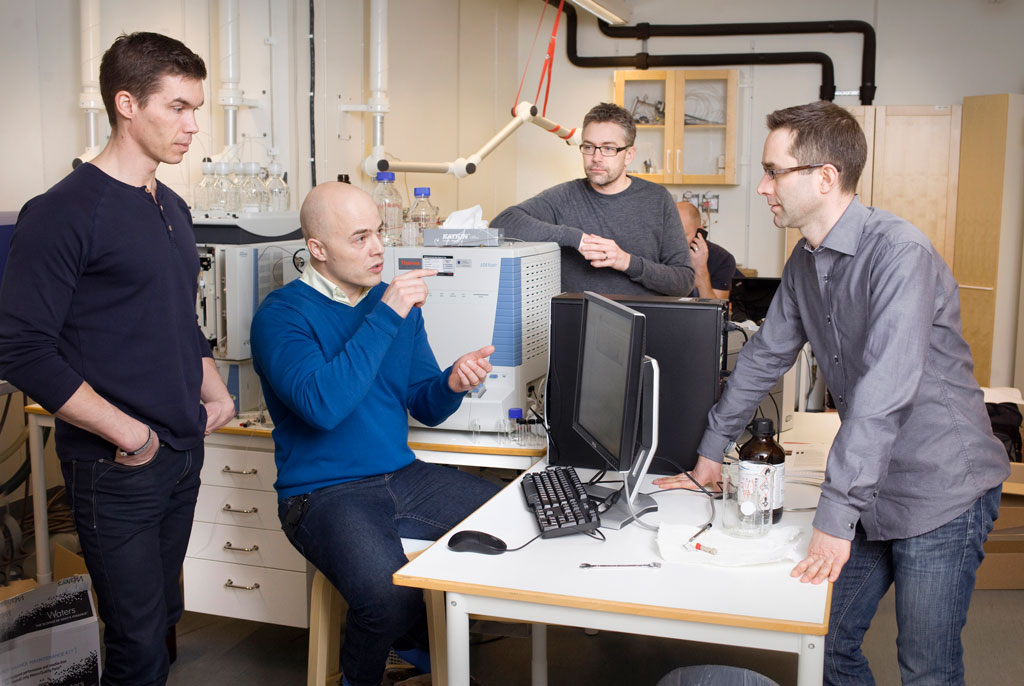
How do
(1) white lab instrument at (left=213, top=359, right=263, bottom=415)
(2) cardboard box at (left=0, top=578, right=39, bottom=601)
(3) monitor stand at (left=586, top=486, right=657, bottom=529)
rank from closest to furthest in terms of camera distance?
1. (3) monitor stand at (left=586, top=486, right=657, bottom=529)
2. (2) cardboard box at (left=0, top=578, right=39, bottom=601)
3. (1) white lab instrument at (left=213, top=359, right=263, bottom=415)

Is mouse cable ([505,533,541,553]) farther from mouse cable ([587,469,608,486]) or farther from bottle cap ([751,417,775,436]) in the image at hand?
bottle cap ([751,417,775,436])

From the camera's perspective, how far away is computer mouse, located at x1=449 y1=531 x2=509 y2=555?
169 cm

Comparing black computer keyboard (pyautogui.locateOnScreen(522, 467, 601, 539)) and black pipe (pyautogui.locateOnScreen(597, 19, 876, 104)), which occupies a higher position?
black pipe (pyautogui.locateOnScreen(597, 19, 876, 104))

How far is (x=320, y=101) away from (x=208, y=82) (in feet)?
1.47

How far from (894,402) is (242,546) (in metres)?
1.78

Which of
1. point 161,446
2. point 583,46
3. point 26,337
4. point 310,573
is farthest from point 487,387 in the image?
point 583,46

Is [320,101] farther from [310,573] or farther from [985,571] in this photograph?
[985,571]

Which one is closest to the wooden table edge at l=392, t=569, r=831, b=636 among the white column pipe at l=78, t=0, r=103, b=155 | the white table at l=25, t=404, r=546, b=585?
the white table at l=25, t=404, r=546, b=585

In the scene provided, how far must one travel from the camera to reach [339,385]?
198cm

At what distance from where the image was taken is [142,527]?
6.03 ft

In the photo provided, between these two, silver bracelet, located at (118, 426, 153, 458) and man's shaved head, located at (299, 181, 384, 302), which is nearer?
silver bracelet, located at (118, 426, 153, 458)

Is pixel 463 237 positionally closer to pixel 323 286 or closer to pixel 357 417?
pixel 323 286

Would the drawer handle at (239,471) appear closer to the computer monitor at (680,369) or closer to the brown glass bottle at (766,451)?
the computer monitor at (680,369)

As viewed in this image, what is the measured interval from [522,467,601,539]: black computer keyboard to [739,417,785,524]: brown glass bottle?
12.8 inches
